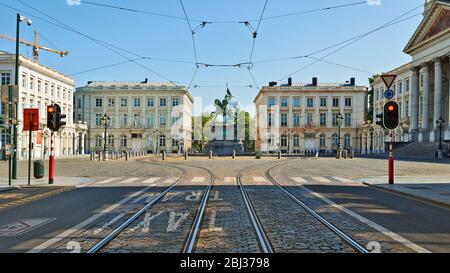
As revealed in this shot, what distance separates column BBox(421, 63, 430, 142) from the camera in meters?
64.2

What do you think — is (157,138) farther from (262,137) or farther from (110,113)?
(262,137)

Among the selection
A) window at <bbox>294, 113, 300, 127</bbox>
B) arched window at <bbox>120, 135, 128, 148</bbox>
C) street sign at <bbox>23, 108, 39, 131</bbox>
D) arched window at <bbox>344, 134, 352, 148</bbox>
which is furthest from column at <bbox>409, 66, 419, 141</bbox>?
arched window at <bbox>120, 135, 128, 148</bbox>

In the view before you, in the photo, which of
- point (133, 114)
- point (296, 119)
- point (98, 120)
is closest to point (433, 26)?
point (296, 119)

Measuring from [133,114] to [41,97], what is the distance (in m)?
35.0

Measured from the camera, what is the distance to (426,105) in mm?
65250

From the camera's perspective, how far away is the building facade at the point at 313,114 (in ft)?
329

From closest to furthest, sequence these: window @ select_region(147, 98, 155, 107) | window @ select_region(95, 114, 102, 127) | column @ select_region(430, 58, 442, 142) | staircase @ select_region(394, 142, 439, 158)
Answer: staircase @ select_region(394, 142, 439, 158) → column @ select_region(430, 58, 442, 142) → window @ select_region(147, 98, 155, 107) → window @ select_region(95, 114, 102, 127)

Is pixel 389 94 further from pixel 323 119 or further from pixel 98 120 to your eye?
pixel 98 120

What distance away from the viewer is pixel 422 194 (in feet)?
48.2

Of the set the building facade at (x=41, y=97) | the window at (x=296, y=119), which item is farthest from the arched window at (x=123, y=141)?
the window at (x=296, y=119)

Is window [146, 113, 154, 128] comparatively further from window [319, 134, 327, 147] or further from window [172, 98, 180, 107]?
window [319, 134, 327, 147]

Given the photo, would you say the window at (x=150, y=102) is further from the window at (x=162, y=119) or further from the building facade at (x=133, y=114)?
the window at (x=162, y=119)

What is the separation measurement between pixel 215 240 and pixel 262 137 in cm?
9517

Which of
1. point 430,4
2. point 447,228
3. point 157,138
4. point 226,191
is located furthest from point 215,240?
point 157,138
